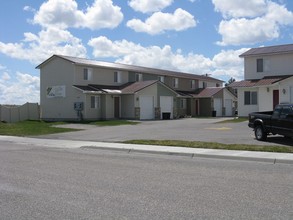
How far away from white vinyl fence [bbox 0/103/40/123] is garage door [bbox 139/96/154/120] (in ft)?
35.4

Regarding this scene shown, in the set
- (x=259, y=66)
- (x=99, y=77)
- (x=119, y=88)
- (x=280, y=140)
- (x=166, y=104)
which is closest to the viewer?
(x=280, y=140)

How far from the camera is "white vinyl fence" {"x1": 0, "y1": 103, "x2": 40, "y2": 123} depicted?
4023 cm

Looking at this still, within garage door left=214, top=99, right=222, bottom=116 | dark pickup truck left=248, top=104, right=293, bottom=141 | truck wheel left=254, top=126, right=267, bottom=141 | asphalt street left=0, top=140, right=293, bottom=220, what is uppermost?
garage door left=214, top=99, right=222, bottom=116

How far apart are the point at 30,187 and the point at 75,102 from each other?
3225 cm

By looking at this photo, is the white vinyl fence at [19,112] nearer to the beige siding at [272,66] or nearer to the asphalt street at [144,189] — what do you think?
the beige siding at [272,66]

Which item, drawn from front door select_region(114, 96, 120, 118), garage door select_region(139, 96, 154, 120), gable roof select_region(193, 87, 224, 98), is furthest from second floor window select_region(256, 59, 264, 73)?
gable roof select_region(193, 87, 224, 98)

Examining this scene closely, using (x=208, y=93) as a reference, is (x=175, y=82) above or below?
above

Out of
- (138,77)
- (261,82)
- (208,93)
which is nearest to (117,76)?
(138,77)

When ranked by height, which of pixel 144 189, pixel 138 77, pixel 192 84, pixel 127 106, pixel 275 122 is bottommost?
pixel 144 189

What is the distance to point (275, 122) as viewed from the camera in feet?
59.6

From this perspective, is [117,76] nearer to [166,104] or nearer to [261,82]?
[166,104]

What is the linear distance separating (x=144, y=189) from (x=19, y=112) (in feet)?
117

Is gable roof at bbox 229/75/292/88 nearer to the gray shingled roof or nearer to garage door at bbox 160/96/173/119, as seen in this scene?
the gray shingled roof

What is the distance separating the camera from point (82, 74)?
138 feet
